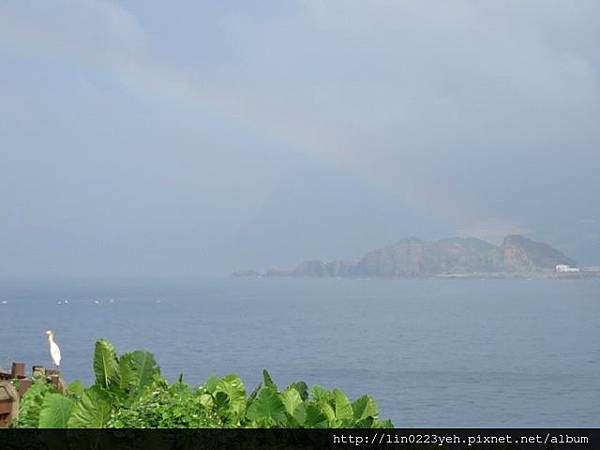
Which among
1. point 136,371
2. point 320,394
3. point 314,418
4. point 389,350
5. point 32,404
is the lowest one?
point 389,350

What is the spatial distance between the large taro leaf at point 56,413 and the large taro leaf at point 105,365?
1.84m

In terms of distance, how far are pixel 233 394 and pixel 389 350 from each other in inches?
3799

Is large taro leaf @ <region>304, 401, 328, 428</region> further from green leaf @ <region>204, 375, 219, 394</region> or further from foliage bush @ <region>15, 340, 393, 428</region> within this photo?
green leaf @ <region>204, 375, 219, 394</region>

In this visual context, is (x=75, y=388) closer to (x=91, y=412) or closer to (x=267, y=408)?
(x=91, y=412)

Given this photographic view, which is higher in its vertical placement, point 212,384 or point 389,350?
point 212,384

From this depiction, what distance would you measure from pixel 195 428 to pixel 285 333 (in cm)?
11817

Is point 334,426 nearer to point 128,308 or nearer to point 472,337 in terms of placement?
point 472,337

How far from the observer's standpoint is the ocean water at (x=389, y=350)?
73.9m

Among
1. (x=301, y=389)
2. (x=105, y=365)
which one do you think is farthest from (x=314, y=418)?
(x=105, y=365)

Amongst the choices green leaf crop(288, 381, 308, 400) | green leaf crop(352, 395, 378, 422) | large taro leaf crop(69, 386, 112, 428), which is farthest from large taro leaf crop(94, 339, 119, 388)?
green leaf crop(352, 395, 378, 422)

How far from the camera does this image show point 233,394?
1163 cm

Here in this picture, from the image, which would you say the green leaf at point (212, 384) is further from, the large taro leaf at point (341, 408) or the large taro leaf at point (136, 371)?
the large taro leaf at point (341, 408)

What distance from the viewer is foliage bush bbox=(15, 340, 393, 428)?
1002 cm

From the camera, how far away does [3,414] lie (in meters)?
10.2
